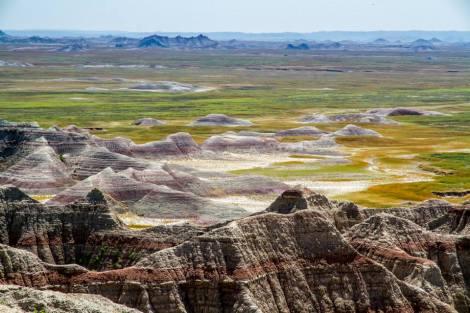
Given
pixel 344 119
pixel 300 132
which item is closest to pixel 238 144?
pixel 300 132

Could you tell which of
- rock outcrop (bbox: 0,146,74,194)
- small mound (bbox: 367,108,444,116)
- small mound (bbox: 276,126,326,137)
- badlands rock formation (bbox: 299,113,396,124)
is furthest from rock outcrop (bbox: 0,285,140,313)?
small mound (bbox: 367,108,444,116)

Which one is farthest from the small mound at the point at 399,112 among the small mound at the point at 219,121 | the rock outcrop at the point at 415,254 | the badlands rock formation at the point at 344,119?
the rock outcrop at the point at 415,254

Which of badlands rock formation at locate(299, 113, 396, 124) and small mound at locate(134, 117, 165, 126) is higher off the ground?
small mound at locate(134, 117, 165, 126)

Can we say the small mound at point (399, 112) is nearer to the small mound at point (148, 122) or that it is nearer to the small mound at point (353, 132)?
the small mound at point (353, 132)

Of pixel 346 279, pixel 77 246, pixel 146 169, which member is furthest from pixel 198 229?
pixel 146 169

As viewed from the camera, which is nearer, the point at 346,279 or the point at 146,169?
the point at 346,279

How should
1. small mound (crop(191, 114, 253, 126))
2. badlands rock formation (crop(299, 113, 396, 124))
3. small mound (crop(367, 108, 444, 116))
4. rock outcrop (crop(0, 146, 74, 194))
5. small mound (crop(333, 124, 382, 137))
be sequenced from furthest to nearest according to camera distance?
small mound (crop(367, 108, 444, 116))
badlands rock formation (crop(299, 113, 396, 124))
small mound (crop(191, 114, 253, 126))
small mound (crop(333, 124, 382, 137))
rock outcrop (crop(0, 146, 74, 194))

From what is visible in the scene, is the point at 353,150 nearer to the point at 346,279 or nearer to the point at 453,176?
the point at 453,176

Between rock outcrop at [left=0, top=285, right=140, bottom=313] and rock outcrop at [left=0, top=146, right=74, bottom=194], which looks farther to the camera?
rock outcrop at [left=0, top=146, right=74, bottom=194]

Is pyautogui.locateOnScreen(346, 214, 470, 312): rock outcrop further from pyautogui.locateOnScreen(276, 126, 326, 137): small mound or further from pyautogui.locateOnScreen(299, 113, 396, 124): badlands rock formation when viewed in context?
pyautogui.locateOnScreen(299, 113, 396, 124): badlands rock formation
